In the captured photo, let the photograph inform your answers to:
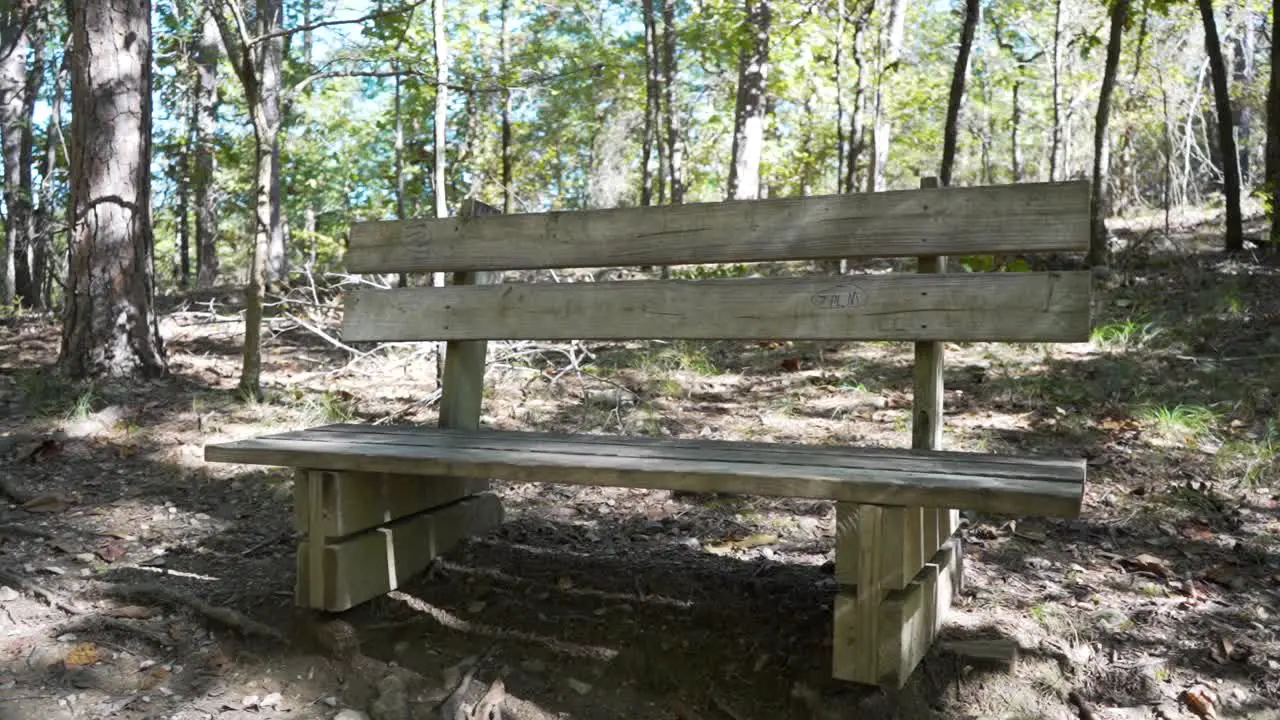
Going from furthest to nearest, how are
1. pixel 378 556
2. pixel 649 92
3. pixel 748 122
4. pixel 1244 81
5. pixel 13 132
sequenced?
pixel 1244 81 → pixel 13 132 → pixel 748 122 → pixel 649 92 → pixel 378 556

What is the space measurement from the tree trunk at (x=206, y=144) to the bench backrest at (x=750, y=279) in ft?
30.7

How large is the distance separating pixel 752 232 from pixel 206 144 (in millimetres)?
11553

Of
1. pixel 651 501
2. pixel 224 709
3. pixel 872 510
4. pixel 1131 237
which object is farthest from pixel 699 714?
pixel 1131 237

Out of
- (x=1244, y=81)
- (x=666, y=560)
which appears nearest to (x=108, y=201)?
(x=666, y=560)

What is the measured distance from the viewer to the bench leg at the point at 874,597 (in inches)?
86.8

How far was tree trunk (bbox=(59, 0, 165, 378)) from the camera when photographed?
5.71 m

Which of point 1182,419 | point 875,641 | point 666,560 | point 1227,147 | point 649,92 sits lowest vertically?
point 666,560

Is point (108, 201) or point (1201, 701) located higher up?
point (108, 201)

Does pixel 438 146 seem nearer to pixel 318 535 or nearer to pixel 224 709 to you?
pixel 318 535

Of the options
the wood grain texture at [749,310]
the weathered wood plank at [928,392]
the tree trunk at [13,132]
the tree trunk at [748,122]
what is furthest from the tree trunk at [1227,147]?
the tree trunk at [13,132]

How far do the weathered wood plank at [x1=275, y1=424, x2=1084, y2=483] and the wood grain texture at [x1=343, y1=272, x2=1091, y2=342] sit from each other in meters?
0.36

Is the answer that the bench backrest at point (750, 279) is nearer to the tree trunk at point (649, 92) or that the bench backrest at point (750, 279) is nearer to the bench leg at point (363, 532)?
the bench leg at point (363, 532)

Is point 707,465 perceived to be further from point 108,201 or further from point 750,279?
point 108,201

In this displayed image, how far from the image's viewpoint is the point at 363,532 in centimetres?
300
